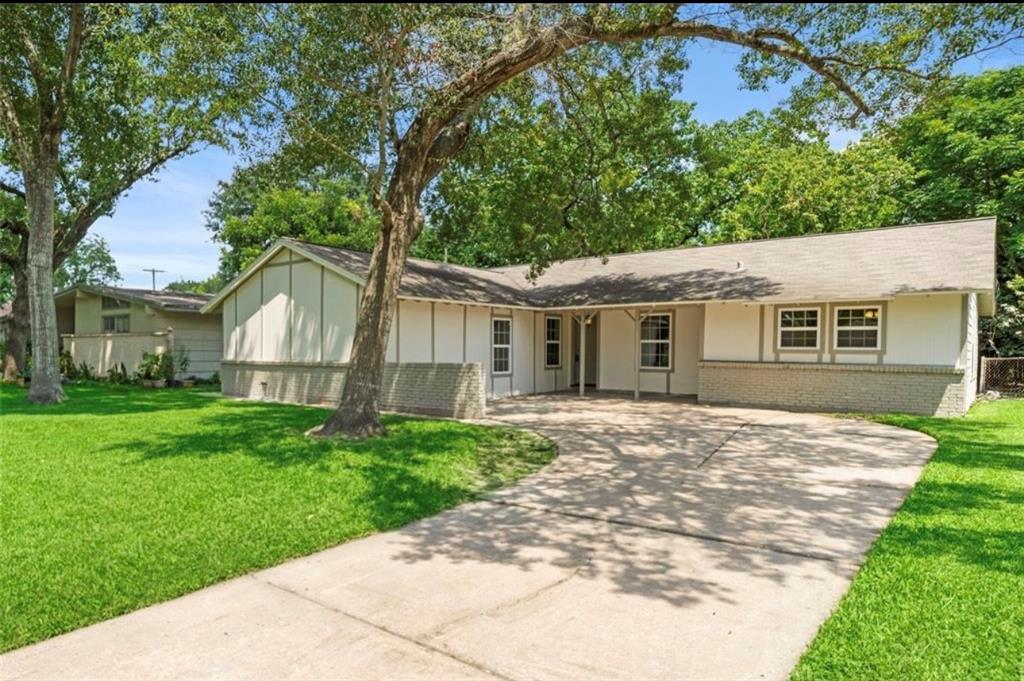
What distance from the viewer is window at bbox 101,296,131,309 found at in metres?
21.1

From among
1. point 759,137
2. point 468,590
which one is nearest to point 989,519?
point 468,590

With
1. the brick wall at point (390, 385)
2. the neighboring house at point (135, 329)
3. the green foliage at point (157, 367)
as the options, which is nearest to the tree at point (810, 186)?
the brick wall at point (390, 385)

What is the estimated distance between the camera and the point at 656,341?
1648cm

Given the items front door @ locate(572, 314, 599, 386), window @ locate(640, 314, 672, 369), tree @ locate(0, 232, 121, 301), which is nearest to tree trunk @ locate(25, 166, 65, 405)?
front door @ locate(572, 314, 599, 386)

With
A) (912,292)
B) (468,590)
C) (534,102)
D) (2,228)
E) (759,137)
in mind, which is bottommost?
(468,590)

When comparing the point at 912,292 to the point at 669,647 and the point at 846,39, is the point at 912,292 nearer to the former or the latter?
the point at 846,39

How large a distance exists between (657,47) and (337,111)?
5394 mm

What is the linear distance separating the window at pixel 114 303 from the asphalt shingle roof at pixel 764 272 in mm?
10826

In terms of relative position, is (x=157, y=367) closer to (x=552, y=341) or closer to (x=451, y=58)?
(x=552, y=341)

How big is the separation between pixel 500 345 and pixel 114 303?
15101mm

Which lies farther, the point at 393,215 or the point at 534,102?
the point at 534,102

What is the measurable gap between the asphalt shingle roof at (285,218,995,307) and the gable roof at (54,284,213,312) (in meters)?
7.55

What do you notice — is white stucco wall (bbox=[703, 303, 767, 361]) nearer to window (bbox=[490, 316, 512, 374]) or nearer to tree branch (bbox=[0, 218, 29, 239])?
window (bbox=[490, 316, 512, 374])

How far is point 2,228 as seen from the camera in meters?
20.0
